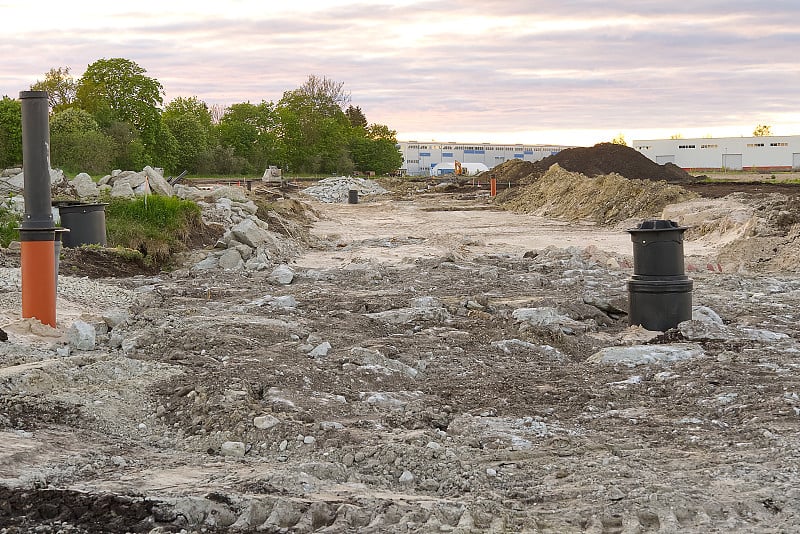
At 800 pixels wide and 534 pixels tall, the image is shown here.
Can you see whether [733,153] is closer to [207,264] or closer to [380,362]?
[207,264]

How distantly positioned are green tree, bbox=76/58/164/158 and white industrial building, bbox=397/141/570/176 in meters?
51.0

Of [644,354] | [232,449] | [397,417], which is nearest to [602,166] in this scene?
[644,354]

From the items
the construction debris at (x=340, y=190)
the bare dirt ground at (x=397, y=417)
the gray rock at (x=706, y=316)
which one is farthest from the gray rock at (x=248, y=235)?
the construction debris at (x=340, y=190)

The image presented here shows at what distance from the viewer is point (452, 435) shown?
5.87m

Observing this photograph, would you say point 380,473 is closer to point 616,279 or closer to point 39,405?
point 39,405

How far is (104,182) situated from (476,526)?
22.7 metres

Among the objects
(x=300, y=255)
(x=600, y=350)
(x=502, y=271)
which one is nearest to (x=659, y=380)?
(x=600, y=350)

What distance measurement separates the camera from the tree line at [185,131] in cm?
4400

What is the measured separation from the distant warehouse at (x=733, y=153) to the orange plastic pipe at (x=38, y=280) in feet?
301

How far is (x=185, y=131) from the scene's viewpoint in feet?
233

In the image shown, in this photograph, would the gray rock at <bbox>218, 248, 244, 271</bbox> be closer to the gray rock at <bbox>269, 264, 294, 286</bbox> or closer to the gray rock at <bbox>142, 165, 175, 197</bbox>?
the gray rock at <bbox>269, 264, 294, 286</bbox>

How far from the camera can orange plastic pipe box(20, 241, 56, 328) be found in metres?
8.20

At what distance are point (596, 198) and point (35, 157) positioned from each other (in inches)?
1090

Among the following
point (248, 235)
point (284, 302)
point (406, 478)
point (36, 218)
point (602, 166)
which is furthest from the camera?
point (602, 166)
